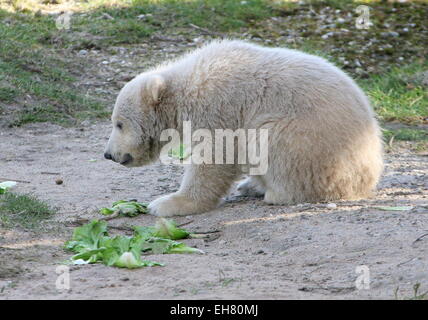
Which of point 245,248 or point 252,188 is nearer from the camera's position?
point 245,248

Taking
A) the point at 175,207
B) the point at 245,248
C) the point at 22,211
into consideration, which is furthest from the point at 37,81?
the point at 245,248

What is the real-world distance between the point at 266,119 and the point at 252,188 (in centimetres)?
114

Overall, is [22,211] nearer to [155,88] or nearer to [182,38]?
[155,88]

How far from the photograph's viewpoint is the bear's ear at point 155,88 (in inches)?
272

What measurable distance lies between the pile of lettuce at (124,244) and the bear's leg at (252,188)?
4.01 feet

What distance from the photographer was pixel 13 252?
5352mm

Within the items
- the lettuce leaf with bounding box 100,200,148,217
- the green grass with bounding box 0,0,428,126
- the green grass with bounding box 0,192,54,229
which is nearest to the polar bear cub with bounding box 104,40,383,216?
the lettuce leaf with bounding box 100,200,148,217

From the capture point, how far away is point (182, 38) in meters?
13.5

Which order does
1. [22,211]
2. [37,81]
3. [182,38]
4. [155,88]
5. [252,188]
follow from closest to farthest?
1. [22,211]
2. [155,88]
3. [252,188]
4. [37,81]
5. [182,38]

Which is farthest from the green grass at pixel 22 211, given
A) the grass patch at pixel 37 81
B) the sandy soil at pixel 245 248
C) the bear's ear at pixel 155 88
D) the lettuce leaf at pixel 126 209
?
the grass patch at pixel 37 81

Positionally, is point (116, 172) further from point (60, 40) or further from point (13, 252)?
point (60, 40)

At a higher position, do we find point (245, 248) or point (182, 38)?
point (182, 38)

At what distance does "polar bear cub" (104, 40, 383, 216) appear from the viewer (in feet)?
21.1
